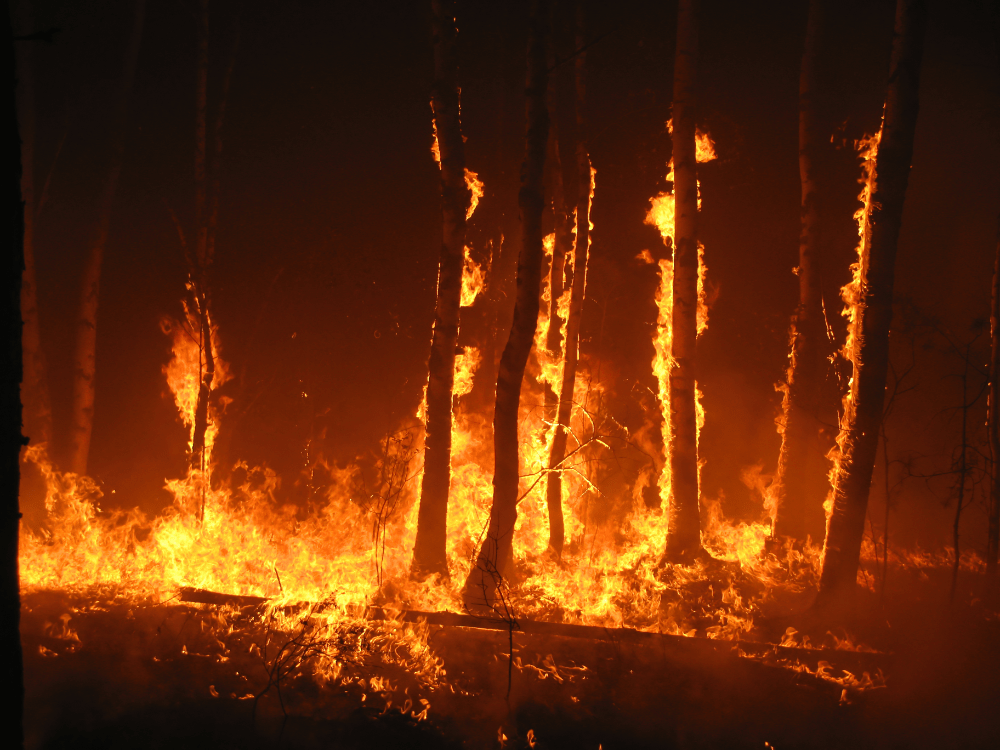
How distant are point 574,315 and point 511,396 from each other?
270cm

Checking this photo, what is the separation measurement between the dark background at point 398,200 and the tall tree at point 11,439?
28.2ft

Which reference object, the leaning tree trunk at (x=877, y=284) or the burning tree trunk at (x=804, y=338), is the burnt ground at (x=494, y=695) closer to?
the leaning tree trunk at (x=877, y=284)

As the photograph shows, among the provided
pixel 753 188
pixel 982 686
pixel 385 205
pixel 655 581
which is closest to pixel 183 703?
→ pixel 655 581

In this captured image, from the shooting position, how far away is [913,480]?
388 inches

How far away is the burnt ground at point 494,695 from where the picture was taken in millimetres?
4500

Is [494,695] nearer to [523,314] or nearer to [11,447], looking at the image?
[523,314]

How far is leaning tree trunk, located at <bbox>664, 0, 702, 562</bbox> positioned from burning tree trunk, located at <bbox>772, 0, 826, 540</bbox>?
1.95 meters

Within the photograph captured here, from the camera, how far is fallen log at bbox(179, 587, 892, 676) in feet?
17.5

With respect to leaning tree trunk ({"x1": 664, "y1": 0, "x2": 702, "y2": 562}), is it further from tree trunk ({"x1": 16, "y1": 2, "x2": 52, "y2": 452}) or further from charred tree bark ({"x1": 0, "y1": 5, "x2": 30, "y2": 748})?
tree trunk ({"x1": 16, "y1": 2, "x2": 52, "y2": 452})

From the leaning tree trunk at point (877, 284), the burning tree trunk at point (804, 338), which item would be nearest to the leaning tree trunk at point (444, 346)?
the leaning tree trunk at point (877, 284)

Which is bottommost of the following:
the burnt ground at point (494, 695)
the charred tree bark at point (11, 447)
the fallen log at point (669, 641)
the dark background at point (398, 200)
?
the burnt ground at point (494, 695)

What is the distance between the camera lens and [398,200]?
1159cm

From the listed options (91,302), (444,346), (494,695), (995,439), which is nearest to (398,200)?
(444,346)

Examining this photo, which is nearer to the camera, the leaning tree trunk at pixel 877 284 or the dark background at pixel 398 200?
the leaning tree trunk at pixel 877 284
